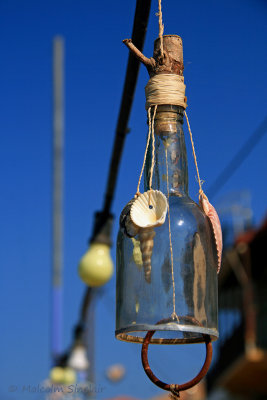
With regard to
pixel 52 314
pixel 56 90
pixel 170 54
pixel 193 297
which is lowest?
pixel 193 297

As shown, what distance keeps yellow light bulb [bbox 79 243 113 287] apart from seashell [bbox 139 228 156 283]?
2.75 m

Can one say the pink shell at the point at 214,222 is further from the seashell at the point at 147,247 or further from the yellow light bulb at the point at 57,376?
the yellow light bulb at the point at 57,376

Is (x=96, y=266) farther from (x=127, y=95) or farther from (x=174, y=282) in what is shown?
(x=174, y=282)

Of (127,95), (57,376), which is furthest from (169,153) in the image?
(57,376)

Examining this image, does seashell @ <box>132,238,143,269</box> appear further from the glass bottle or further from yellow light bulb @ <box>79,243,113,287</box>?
yellow light bulb @ <box>79,243,113,287</box>

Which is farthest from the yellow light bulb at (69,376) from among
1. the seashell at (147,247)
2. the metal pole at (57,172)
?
the seashell at (147,247)

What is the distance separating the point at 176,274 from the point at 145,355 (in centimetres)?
20

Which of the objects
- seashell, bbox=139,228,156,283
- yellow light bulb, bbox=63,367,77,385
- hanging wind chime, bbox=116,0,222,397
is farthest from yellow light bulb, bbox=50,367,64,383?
seashell, bbox=139,228,156,283

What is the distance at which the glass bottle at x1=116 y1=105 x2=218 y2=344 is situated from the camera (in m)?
1.56

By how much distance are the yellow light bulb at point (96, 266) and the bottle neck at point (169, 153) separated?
261cm

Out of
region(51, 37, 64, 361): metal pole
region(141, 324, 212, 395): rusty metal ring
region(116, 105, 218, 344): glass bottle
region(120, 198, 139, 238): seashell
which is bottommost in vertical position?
region(141, 324, 212, 395): rusty metal ring

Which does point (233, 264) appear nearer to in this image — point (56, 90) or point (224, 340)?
point (224, 340)

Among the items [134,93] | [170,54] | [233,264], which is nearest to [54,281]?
[233,264]

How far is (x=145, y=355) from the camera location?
158cm
